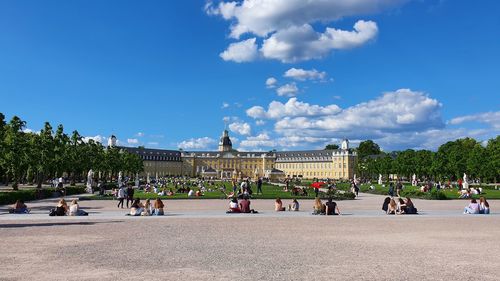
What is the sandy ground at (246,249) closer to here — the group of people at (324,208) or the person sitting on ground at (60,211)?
the person sitting on ground at (60,211)

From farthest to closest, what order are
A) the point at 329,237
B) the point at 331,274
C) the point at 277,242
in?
the point at 329,237, the point at 277,242, the point at 331,274

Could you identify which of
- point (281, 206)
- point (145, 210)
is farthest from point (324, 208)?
point (145, 210)

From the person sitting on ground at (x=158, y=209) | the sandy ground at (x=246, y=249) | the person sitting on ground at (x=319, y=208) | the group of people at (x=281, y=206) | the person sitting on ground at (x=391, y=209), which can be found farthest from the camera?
the group of people at (x=281, y=206)

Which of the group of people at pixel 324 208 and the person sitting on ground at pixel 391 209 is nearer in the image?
the group of people at pixel 324 208

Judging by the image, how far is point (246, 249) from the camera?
51.1ft

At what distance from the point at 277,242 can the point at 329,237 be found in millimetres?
2636

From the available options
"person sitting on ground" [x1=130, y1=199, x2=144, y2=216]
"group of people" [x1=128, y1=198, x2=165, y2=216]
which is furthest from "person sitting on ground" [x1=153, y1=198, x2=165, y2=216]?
"person sitting on ground" [x1=130, y1=199, x2=144, y2=216]

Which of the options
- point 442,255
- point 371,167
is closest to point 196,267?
point 442,255

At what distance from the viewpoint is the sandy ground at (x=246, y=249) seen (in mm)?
11914

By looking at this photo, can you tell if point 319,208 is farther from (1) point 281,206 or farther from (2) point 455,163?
(2) point 455,163

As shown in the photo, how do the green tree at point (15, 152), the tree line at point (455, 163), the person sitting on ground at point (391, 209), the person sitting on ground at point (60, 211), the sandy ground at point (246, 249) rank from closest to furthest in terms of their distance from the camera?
the sandy ground at point (246, 249) < the person sitting on ground at point (60, 211) < the person sitting on ground at point (391, 209) < the green tree at point (15, 152) < the tree line at point (455, 163)

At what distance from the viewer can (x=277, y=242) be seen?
17.3 m

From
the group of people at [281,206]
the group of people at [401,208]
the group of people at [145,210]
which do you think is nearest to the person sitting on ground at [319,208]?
the group of people at [281,206]

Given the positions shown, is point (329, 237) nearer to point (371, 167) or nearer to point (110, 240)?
point (110, 240)
